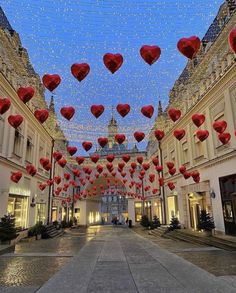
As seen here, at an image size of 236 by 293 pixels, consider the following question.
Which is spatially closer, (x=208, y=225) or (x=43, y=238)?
(x=208, y=225)

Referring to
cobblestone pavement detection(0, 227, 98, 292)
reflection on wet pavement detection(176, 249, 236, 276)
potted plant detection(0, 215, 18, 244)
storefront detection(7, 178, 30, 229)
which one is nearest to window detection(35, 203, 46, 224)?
storefront detection(7, 178, 30, 229)

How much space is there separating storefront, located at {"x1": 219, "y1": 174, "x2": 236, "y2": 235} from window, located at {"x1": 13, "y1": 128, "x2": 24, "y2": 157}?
1259 centimetres

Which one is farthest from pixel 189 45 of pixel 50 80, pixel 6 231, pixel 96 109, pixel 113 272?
pixel 6 231

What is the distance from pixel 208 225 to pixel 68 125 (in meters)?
9.91

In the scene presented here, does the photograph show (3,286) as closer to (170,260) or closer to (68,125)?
(170,260)

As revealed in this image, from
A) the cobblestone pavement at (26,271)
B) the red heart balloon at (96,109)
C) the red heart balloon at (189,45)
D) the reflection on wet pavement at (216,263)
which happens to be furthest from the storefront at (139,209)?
the red heart balloon at (189,45)

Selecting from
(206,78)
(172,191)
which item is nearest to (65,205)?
(172,191)

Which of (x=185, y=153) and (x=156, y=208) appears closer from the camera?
(x=185, y=153)

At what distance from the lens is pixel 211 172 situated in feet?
49.6

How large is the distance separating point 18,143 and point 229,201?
1336cm

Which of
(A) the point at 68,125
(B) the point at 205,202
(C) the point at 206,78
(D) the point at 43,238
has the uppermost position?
(C) the point at 206,78

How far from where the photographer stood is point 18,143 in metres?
16.3

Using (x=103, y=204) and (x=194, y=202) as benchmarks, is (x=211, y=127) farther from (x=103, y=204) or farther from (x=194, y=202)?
(x=103, y=204)

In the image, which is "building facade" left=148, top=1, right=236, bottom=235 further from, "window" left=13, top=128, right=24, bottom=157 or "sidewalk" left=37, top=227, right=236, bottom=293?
"window" left=13, top=128, right=24, bottom=157
